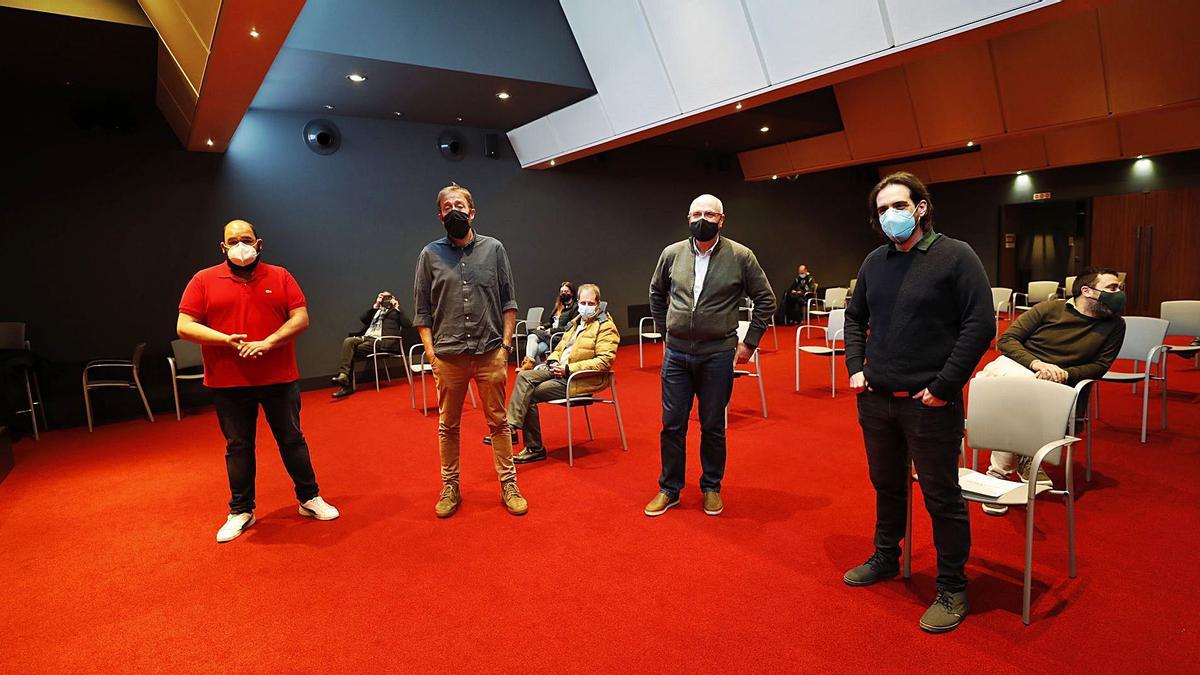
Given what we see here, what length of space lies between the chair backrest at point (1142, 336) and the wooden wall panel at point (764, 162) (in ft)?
23.6

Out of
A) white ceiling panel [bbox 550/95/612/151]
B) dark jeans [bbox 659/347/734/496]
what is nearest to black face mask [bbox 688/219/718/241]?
dark jeans [bbox 659/347/734/496]

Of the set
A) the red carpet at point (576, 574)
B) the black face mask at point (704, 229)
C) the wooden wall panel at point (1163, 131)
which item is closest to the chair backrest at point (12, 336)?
the red carpet at point (576, 574)

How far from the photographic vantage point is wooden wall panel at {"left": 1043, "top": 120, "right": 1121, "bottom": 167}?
33.5ft

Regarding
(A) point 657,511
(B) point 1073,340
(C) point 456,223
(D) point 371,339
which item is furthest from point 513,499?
(D) point 371,339

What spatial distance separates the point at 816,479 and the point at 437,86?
5.30 meters

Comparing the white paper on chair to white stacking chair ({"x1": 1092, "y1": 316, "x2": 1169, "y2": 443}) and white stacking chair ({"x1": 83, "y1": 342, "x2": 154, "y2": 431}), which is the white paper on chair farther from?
white stacking chair ({"x1": 83, "y1": 342, "x2": 154, "y2": 431})

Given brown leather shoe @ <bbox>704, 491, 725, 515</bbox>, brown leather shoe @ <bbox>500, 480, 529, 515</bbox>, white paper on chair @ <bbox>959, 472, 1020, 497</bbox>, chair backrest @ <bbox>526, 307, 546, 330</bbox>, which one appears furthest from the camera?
chair backrest @ <bbox>526, 307, 546, 330</bbox>

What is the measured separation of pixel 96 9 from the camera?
4340 millimetres

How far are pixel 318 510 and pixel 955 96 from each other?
831 cm

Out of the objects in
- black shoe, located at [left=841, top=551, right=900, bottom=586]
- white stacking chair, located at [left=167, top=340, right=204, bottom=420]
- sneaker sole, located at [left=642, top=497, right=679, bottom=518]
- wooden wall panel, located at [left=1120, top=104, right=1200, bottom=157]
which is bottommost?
black shoe, located at [left=841, top=551, right=900, bottom=586]

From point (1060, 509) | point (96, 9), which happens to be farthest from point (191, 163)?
point (1060, 509)

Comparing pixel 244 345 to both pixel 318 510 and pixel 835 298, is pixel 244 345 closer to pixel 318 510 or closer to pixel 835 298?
pixel 318 510

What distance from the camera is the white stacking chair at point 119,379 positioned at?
5.73m

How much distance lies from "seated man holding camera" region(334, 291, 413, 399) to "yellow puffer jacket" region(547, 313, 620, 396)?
3385 millimetres
